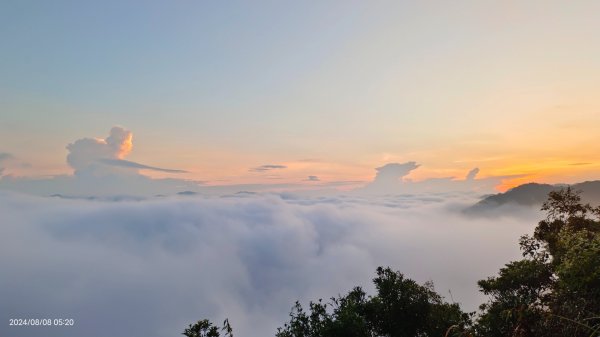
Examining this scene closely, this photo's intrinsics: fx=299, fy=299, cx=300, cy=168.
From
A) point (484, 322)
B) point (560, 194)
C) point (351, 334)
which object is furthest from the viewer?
point (560, 194)

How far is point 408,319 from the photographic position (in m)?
31.5

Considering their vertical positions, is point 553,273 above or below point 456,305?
above

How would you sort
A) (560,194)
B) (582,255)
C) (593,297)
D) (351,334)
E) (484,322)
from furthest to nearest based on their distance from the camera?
1. (560,194)
2. (351,334)
3. (484,322)
4. (582,255)
5. (593,297)

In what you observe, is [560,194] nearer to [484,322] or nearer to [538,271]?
[538,271]

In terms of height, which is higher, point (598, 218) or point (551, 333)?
point (598, 218)

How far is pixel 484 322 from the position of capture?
969 inches

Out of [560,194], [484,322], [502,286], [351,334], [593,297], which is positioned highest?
[560,194]

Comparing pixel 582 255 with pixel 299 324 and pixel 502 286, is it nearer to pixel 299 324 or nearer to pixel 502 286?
pixel 502 286

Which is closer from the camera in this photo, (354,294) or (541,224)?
(541,224)

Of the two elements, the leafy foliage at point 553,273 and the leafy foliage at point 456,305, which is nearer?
the leafy foliage at point 553,273

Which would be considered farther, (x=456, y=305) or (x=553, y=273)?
(x=456, y=305)

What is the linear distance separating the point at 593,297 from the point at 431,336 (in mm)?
17332

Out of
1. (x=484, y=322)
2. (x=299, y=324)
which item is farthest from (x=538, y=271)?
(x=299, y=324)

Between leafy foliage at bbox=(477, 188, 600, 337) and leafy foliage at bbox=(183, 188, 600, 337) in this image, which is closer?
leafy foliage at bbox=(477, 188, 600, 337)
